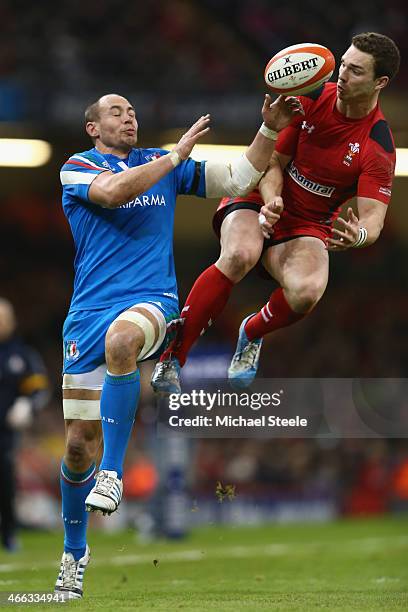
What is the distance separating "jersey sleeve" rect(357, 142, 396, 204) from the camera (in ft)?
22.4

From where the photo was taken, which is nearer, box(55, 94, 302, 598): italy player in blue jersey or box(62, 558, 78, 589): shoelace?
box(55, 94, 302, 598): italy player in blue jersey

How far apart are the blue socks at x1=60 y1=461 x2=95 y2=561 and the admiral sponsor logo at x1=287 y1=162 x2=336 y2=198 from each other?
2243mm

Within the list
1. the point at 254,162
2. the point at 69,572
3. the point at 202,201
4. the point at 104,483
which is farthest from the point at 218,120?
the point at 104,483

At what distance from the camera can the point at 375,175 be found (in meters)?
6.82

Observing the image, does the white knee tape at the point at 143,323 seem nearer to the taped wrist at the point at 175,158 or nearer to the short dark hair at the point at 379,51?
the taped wrist at the point at 175,158

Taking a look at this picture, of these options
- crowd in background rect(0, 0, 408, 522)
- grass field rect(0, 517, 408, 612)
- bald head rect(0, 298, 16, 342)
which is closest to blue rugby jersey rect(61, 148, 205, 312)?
grass field rect(0, 517, 408, 612)

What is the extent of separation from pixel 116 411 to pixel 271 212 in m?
1.49

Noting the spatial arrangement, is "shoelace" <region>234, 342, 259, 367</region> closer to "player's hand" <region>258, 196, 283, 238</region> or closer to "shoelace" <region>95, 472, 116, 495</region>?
"player's hand" <region>258, 196, 283, 238</region>

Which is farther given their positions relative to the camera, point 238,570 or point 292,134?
point 238,570

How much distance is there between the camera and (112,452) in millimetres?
6418

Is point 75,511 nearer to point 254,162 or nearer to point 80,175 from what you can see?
point 80,175

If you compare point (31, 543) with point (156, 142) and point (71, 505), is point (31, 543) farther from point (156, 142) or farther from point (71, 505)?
point (156, 142)

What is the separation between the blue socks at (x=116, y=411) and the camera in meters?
6.44

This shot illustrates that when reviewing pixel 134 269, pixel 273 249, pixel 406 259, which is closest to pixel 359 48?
pixel 273 249
